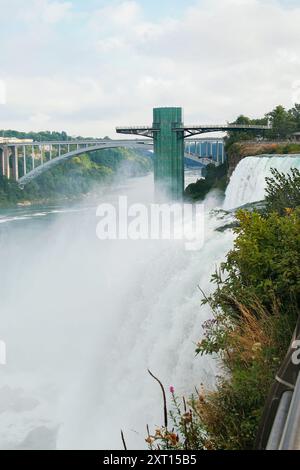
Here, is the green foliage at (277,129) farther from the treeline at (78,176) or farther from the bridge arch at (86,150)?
the treeline at (78,176)

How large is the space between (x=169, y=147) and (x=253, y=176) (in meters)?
21.0

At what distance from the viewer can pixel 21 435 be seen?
420 inches

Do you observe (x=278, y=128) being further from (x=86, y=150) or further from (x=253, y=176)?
(x=86, y=150)

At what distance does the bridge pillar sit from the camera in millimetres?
40031

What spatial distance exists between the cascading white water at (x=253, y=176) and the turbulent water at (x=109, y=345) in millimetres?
81

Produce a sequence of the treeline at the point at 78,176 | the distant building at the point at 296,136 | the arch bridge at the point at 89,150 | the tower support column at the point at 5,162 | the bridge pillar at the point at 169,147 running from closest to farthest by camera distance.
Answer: the distant building at the point at 296,136, the bridge pillar at the point at 169,147, the arch bridge at the point at 89,150, the tower support column at the point at 5,162, the treeline at the point at 78,176

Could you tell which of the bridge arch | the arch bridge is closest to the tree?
the arch bridge

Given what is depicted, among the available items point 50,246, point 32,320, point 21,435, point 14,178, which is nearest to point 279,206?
point 21,435

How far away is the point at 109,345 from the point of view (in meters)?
11.3

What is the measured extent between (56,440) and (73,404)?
865 millimetres

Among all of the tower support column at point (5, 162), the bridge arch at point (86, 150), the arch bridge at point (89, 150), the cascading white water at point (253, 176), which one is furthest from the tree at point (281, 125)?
the tower support column at point (5, 162)

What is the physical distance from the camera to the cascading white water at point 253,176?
1773 cm

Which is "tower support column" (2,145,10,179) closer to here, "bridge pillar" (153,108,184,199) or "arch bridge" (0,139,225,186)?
"arch bridge" (0,139,225,186)

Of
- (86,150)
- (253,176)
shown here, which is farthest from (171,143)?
(253,176)
